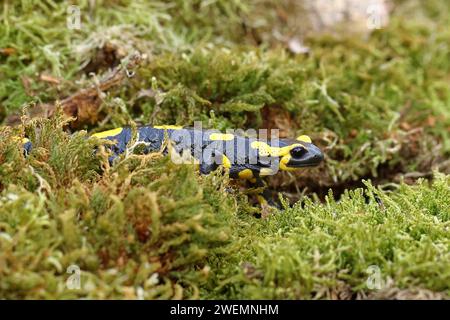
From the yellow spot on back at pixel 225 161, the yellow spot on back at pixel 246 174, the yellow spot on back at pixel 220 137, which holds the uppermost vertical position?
the yellow spot on back at pixel 220 137

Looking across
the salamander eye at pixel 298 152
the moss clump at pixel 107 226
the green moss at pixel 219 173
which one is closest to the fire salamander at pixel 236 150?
the salamander eye at pixel 298 152

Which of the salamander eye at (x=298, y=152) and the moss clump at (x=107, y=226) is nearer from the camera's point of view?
the moss clump at (x=107, y=226)

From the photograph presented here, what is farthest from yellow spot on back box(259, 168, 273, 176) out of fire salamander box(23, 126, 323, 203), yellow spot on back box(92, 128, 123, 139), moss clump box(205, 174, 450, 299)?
yellow spot on back box(92, 128, 123, 139)

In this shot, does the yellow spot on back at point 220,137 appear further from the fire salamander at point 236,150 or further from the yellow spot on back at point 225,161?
the yellow spot on back at point 225,161

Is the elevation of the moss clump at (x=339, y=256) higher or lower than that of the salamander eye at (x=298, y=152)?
lower

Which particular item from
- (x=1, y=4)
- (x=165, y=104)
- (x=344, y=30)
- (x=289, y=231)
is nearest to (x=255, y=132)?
(x=165, y=104)

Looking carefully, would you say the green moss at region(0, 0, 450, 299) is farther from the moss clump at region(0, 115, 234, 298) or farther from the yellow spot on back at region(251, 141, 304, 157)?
the yellow spot on back at region(251, 141, 304, 157)

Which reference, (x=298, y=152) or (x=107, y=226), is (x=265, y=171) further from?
(x=107, y=226)
